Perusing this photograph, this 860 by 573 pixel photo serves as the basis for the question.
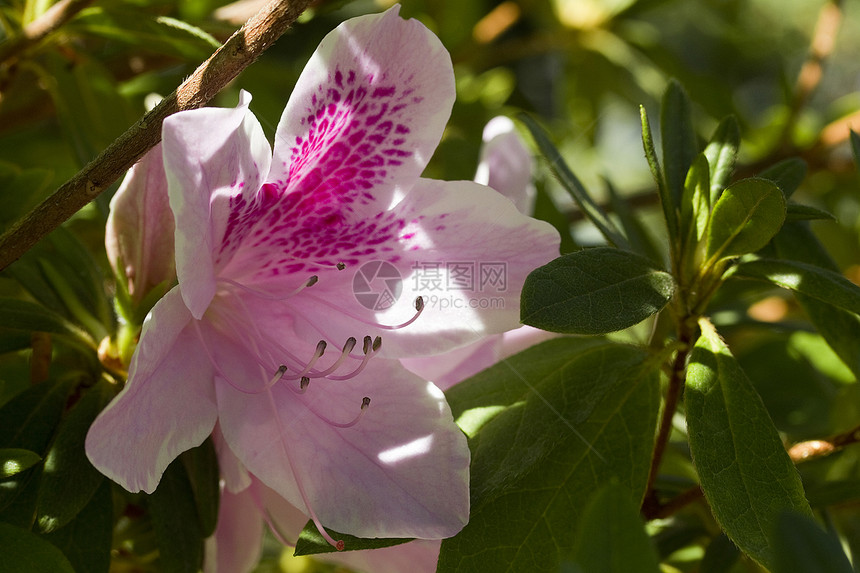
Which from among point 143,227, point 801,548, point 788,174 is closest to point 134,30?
point 143,227

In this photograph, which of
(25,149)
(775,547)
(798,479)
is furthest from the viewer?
(25,149)

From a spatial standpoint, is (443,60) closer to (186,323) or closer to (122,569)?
(186,323)

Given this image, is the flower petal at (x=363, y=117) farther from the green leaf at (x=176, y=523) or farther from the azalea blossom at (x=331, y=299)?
the green leaf at (x=176, y=523)

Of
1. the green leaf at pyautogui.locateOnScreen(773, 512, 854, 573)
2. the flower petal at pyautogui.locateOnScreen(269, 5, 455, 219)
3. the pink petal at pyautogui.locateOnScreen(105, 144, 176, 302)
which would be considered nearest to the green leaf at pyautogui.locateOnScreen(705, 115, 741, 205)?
the flower petal at pyautogui.locateOnScreen(269, 5, 455, 219)

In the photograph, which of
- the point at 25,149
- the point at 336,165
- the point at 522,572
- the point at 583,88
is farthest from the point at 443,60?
the point at 583,88

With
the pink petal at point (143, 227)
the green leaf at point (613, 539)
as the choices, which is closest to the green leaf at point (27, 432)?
the pink petal at point (143, 227)

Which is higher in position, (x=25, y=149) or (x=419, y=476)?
(x=25, y=149)

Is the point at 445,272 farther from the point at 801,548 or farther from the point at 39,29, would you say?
the point at 39,29
